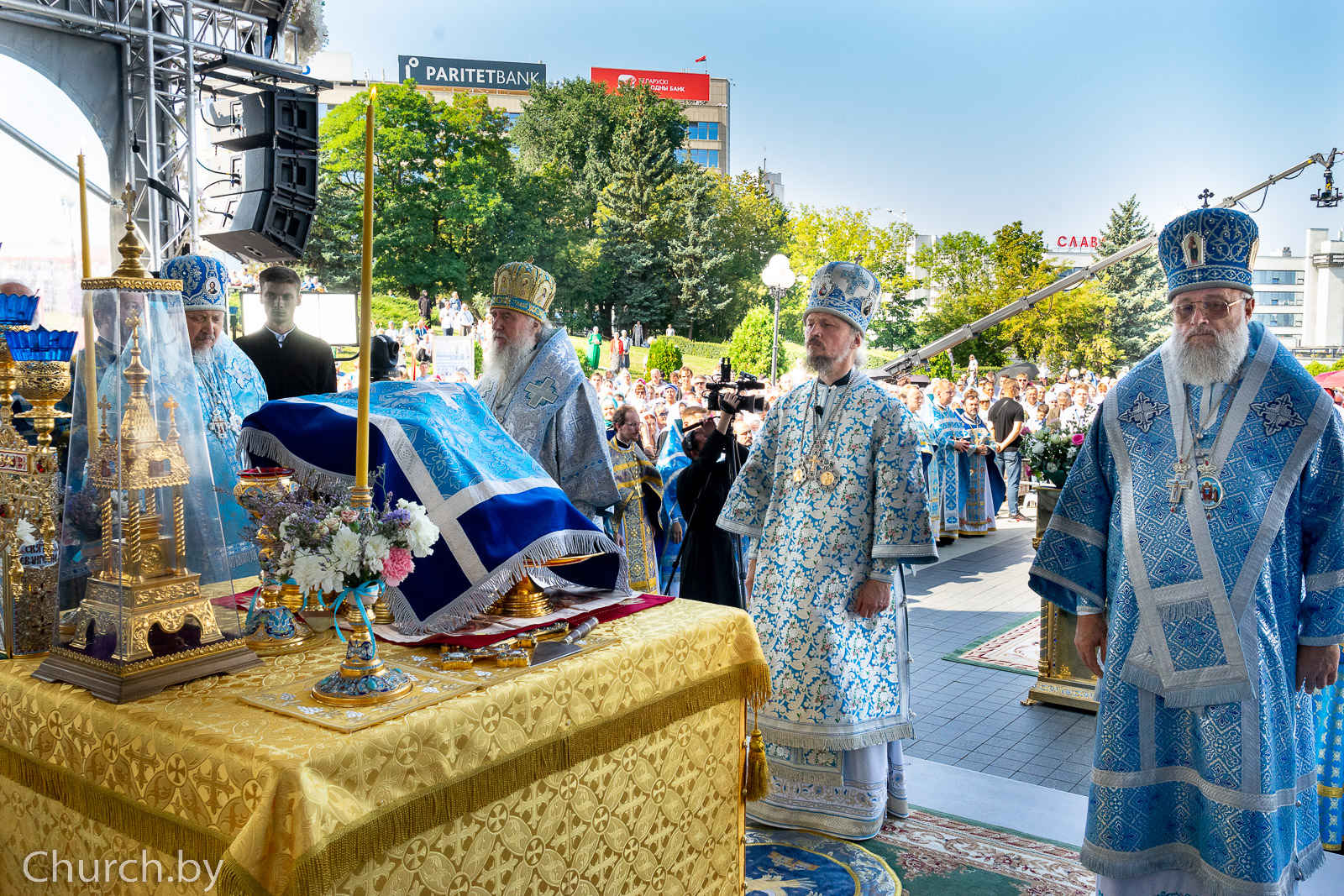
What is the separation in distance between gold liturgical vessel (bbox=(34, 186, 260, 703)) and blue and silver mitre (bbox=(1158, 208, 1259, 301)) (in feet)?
8.37

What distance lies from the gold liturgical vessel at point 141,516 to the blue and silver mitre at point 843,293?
2442 millimetres

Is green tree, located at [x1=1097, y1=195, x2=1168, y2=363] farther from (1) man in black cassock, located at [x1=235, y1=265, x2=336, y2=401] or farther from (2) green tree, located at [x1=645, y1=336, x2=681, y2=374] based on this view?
(1) man in black cassock, located at [x1=235, y1=265, x2=336, y2=401]

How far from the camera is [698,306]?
144 feet

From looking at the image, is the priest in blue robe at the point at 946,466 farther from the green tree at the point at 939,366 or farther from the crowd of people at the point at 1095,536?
the green tree at the point at 939,366

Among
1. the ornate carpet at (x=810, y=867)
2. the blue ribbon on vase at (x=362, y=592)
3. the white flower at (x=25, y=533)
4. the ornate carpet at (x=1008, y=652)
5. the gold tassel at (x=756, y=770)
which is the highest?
the white flower at (x=25, y=533)

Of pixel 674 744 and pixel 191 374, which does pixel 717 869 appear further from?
pixel 191 374

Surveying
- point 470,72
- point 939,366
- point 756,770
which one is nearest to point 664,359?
point 939,366

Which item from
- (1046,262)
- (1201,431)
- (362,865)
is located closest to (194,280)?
(362,865)

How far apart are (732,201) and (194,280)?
42.6 m

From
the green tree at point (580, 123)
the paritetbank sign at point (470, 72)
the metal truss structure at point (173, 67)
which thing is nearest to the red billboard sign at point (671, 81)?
the paritetbank sign at point (470, 72)

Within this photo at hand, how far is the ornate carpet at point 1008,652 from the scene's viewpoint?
6.10 meters

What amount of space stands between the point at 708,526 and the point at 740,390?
717 millimetres

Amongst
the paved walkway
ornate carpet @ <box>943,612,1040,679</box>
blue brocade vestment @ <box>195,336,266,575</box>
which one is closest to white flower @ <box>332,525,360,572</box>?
blue brocade vestment @ <box>195,336,266,575</box>

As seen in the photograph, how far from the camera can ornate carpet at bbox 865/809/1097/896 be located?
10.6ft
